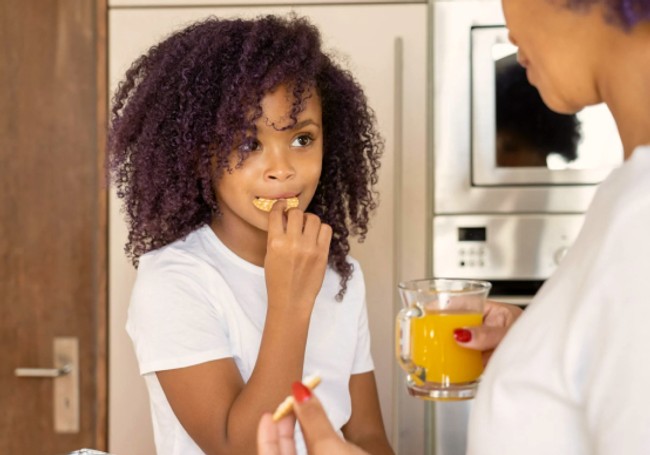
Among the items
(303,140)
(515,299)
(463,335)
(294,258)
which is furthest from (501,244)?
(463,335)

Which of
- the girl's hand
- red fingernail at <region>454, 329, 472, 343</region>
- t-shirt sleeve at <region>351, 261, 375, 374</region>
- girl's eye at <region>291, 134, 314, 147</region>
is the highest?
girl's eye at <region>291, 134, 314, 147</region>

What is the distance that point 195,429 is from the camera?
130 cm

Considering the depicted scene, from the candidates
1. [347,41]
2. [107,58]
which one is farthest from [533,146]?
[107,58]

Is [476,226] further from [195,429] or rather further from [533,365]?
[533,365]

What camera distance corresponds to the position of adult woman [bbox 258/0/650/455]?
599 mm

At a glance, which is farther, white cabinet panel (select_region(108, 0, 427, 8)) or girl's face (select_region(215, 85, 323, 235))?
white cabinet panel (select_region(108, 0, 427, 8))

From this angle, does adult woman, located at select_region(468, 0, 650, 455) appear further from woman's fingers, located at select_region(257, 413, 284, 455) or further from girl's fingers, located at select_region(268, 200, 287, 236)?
girl's fingers, located at select_region(268, 200, 287, 236)

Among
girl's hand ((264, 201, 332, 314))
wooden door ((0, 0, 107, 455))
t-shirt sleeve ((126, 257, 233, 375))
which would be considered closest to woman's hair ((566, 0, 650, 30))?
girl's hand ((264, 201, 332, 314))

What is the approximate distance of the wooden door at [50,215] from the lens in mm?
2248

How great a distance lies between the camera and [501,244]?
2188 millimetres

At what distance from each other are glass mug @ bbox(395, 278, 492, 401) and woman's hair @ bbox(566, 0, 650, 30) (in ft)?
1.71

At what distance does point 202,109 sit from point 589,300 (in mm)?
954

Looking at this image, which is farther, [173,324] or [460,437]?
[460,437]

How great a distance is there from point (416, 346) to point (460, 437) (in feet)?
3.66
